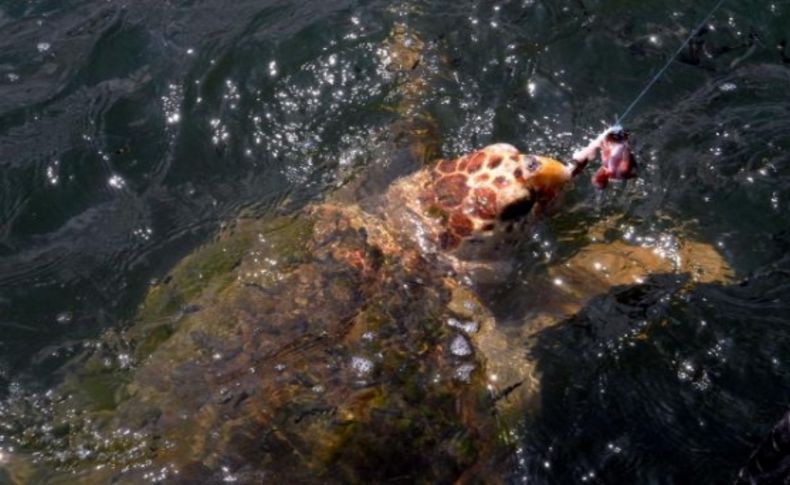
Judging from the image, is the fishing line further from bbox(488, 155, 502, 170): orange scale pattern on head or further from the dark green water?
bbox(488, 155, 502, 170): orange scale pattern on head

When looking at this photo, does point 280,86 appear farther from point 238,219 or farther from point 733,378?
point 733,378

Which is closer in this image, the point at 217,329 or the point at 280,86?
the point at 217,329

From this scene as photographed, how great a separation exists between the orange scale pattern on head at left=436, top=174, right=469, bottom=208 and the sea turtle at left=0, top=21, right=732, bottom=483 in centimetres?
1

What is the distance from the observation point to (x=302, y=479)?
10.1 ft

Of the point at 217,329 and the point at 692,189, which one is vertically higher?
the point at 217,329

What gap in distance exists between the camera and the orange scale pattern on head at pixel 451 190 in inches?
157

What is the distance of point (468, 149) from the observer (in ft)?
16.2

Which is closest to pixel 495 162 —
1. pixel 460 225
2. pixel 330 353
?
pixel 460 225

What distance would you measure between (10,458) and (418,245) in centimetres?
204

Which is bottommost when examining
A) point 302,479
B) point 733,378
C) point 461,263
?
point 733,378

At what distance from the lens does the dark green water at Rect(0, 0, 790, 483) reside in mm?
3678

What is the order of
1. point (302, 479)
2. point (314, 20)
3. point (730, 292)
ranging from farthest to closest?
point (314, 20) < point (730, 292) < point (302, 479)

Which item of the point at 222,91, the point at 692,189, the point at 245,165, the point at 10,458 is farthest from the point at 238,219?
the point at 692,189

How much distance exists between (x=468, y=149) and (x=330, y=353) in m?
1.94
